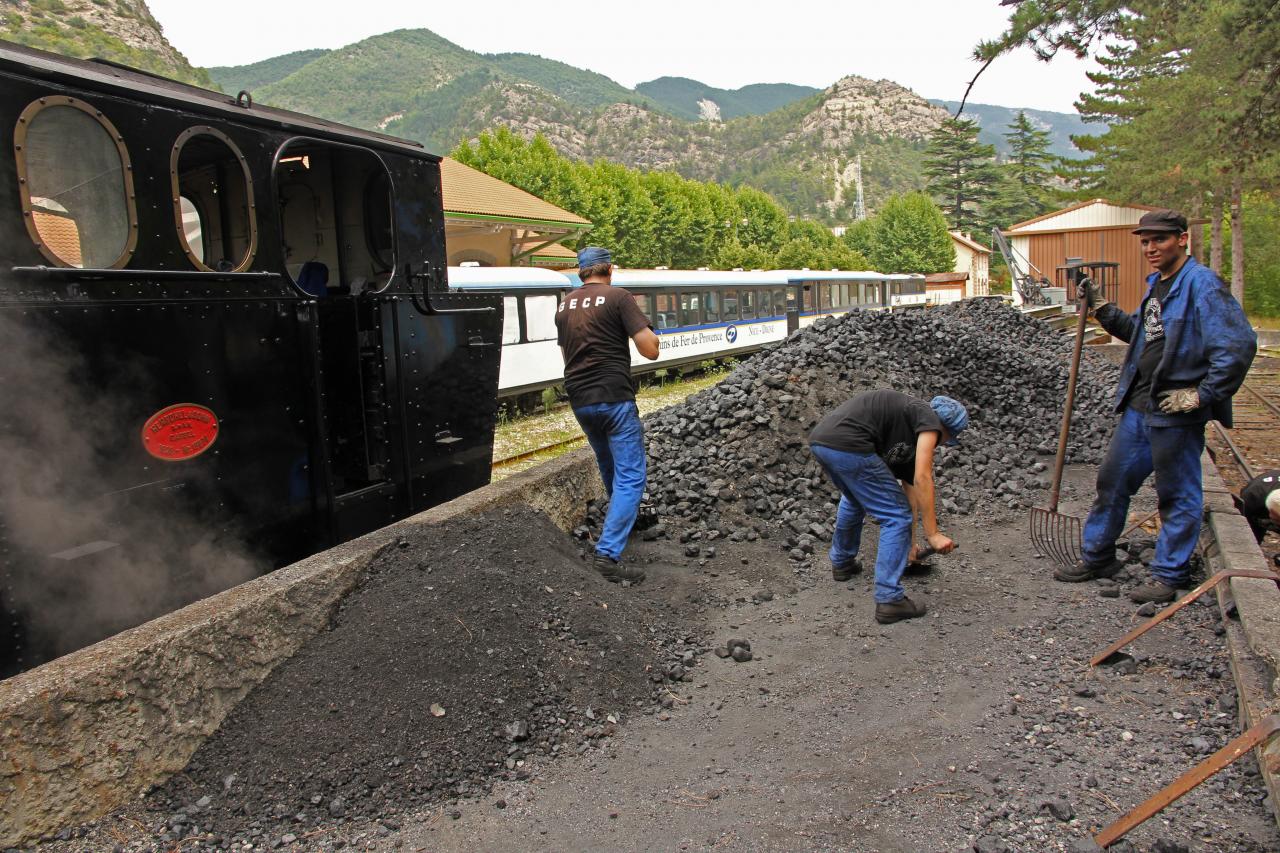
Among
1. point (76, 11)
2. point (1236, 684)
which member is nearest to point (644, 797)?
point (1236, 684)

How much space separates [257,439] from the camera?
12.4 ft

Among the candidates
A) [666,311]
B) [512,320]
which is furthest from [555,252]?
[512,320]

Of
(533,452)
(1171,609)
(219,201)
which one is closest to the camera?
(1171,609)

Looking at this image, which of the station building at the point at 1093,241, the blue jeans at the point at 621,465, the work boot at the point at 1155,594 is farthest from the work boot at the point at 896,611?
the station building at the point at 1093,241

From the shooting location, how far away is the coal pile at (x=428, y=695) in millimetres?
2852

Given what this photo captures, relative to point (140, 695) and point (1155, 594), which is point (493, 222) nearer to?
point (1155, 594)

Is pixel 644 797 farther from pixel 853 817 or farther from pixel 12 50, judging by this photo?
pixel 12 50

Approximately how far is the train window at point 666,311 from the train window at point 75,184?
16.3 m

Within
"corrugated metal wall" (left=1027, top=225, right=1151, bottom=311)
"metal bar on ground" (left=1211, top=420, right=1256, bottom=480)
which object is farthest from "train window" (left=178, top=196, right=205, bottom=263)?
"corrugated metal wall" (left=1027, top=225, right=1151, bottom=311)

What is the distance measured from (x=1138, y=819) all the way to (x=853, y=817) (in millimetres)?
863

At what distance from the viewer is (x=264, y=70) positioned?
177375 millimetres

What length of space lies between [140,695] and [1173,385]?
503cm

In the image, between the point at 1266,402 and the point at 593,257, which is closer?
the point at 593,257

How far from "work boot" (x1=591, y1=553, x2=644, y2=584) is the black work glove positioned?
330 cm
